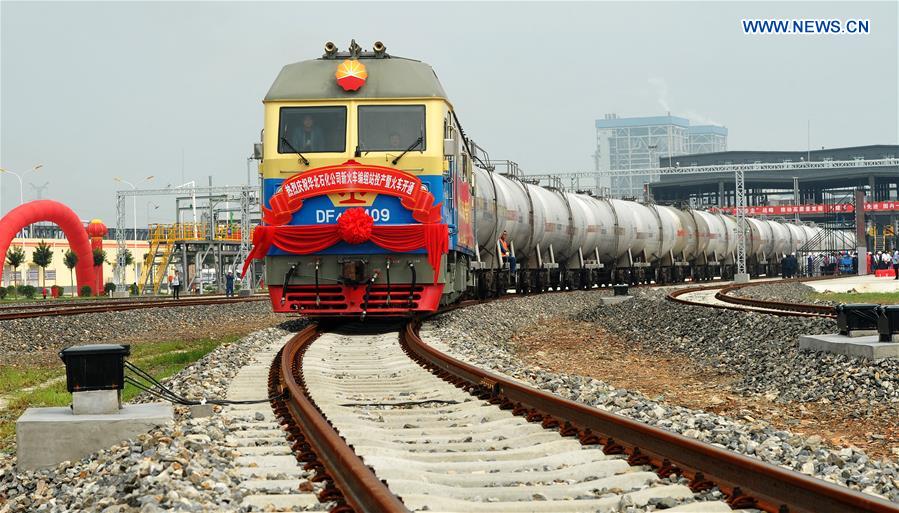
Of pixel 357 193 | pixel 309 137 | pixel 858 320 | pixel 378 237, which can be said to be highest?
pixel 309 137

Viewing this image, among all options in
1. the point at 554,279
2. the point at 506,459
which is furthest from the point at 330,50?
the point at 554,279

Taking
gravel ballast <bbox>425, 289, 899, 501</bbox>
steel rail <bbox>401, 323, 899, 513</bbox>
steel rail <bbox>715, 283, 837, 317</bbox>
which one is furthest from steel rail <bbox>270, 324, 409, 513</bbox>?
steel rail <bbox>715, 283, 837, 317</bbox>

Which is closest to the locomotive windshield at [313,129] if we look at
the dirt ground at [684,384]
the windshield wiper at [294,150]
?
the windshield wiper at [294,150]

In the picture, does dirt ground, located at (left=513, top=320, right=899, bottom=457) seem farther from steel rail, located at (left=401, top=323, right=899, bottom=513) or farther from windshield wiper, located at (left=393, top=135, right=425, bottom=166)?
windshield wiper, located at (left=393, top=135, right=425, bottom=166)

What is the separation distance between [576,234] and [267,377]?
21982 mm

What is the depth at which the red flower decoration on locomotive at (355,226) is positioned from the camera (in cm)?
1398

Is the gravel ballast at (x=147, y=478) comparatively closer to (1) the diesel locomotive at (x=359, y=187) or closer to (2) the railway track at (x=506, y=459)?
(2) the railway track at (x=506, y=459)

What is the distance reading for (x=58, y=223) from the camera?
47938 mm

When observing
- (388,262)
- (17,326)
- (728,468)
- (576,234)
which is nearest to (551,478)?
(728,468)

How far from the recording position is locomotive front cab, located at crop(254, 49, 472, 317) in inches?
556

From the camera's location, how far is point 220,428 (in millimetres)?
6684

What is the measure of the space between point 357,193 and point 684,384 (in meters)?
5.01

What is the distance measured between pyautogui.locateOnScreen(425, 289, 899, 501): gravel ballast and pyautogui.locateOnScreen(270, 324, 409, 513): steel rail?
219 centimetres

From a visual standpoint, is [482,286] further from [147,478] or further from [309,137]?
[147,478]
